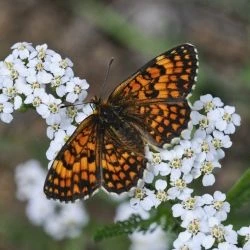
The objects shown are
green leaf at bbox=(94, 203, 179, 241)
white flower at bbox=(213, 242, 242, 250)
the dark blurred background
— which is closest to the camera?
white flower at bbox=(213, 242, 242, 250)

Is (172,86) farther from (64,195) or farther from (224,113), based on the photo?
(64,195)

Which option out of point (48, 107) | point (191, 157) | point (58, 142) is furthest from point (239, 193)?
point (48, 107)

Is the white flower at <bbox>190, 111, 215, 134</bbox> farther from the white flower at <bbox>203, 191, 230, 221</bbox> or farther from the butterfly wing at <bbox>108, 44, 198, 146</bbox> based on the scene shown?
the white flower at <bbox>203, 191, 230, 221</bbox>

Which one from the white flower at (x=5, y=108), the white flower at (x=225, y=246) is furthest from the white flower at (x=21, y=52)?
the white flower at (x=225, y=246)

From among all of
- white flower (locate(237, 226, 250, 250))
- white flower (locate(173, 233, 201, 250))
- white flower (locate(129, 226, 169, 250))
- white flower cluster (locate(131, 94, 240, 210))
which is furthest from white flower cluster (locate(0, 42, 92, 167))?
white flower (locate(129, 226, 169, 250))

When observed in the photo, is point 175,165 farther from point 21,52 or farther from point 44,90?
point 21,52

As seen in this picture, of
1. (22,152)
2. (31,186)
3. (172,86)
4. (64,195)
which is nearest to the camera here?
(64,195)

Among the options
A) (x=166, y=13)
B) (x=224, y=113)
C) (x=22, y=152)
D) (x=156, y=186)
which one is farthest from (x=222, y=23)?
(x=156, y=186)
